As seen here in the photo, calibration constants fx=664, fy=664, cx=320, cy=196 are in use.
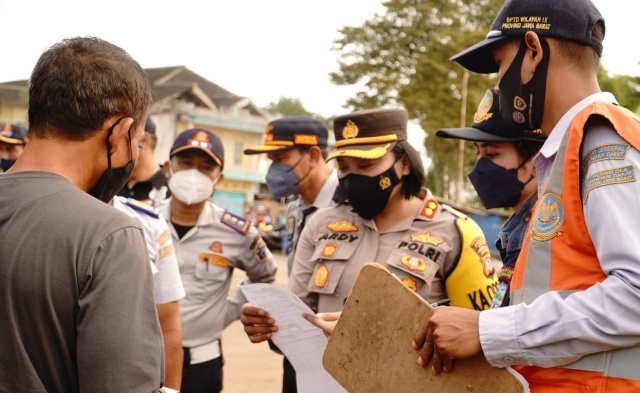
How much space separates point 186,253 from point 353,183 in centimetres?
150

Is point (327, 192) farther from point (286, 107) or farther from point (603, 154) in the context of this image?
point (286, 107)

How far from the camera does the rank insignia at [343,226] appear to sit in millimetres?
3135

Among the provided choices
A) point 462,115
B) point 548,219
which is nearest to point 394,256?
point 548,219

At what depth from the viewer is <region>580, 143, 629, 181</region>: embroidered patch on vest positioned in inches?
61.1

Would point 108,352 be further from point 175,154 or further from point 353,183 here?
point 175,154

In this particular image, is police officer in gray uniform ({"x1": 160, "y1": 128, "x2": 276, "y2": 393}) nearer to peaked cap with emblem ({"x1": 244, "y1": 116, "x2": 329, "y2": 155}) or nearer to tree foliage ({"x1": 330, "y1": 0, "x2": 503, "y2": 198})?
peaked cap with emblem ({"x1": 244, "y1": 116, "x2": 329, "y2": 155})

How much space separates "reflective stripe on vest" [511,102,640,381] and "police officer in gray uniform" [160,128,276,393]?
2692 mm

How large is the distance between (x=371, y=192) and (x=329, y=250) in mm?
336

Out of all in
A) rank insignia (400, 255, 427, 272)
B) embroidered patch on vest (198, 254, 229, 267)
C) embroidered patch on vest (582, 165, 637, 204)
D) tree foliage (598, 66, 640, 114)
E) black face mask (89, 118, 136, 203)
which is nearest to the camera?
embroidered patch on vest (582, 165, 637, 204)

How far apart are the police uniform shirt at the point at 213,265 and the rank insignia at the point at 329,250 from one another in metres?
1.29

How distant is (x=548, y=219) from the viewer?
1653 mm

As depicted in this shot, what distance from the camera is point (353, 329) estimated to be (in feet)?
6.31

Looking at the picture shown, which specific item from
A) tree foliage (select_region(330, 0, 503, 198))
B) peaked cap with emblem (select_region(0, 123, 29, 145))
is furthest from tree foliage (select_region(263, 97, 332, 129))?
peaked cap with emblem (select_region(0, 123, 29, 145))

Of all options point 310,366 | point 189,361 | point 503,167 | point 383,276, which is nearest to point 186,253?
point 189,361
